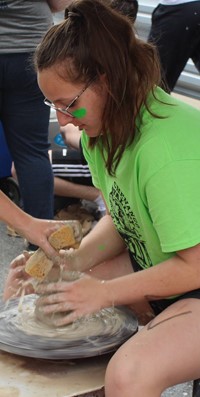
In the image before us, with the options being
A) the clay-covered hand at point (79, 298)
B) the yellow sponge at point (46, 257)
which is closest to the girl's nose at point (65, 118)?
the yellow sponge at point (46, 257)

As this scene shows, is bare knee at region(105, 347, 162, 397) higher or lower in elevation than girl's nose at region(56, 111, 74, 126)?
lower

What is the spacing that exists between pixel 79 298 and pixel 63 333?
17 centimetres

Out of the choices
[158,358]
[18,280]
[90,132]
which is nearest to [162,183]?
[90,132]

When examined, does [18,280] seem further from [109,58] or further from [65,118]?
[109,58]

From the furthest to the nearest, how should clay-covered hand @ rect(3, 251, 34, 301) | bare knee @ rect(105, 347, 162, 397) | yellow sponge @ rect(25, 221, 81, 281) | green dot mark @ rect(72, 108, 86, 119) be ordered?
clay-covered hand @ rect(3, 251, 34, 301) → yellow sponge @ rect(25, 221, 81, 281) → green dot mark @ rect(72, 108, 86, 119) → bare knee @ rect(105, 347, 162, 397)

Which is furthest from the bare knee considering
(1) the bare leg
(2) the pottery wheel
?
(2) the pottery wheel

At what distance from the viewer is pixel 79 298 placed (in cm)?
177

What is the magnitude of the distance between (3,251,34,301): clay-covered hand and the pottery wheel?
0.03 meters

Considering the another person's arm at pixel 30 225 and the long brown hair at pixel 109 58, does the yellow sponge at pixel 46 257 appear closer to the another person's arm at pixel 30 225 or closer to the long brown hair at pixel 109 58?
the another person's arm at pixel 30 225

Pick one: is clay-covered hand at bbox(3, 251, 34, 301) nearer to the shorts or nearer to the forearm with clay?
the forearm with clay

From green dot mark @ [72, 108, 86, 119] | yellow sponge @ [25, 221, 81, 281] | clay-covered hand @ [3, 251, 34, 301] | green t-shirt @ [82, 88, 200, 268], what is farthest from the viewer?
clay-covered hand @ [3, 251, 34, 301]

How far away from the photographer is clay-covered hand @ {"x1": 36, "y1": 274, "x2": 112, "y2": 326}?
1772 mm

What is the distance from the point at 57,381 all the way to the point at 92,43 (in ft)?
2.72

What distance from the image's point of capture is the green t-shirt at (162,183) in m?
1.72
